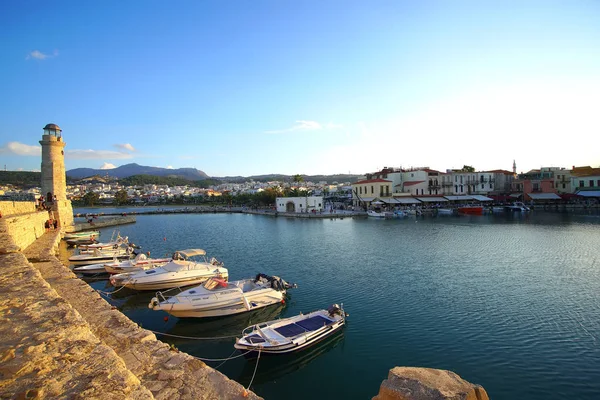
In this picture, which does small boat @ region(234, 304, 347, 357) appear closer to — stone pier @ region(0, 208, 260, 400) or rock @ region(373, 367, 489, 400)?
stone pier @ region(0, 208, 260, 400)

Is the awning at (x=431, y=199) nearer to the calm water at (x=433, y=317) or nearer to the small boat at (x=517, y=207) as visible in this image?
the small boat at (x=517, y=207)

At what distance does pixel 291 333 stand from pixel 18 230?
53.2 feet

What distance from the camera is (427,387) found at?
3.66 m

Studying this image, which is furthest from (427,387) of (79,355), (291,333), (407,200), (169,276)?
(407,200)

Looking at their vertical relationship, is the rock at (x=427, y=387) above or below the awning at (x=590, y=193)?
below

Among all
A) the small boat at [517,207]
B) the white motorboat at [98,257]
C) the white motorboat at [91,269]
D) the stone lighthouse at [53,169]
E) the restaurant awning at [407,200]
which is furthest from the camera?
the restaurant awning at [407,200]

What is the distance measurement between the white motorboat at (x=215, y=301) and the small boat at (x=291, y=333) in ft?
5.94

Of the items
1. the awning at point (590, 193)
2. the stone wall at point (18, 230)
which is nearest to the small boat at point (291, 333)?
the stone wall at point (18, 230)

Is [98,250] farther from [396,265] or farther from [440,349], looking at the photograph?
[440,349]

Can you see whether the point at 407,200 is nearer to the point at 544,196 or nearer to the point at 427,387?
the point at 544,196

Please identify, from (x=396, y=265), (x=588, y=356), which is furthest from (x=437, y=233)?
(x=588, y=356)

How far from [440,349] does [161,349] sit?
976 cm

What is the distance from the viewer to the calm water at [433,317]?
397 inches

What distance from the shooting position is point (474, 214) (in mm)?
65250
